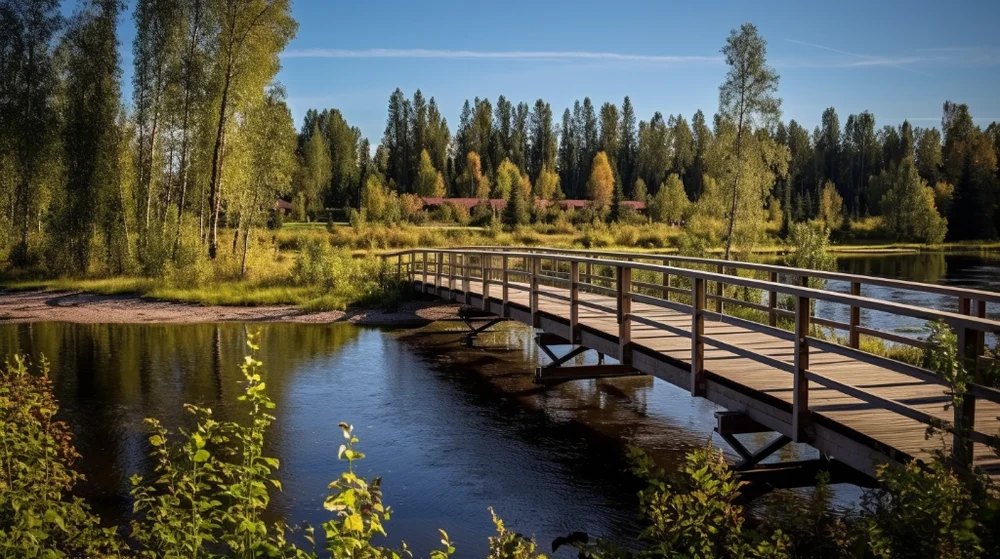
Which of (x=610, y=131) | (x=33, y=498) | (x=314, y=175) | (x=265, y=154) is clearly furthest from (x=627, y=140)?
(x=33, y=498)

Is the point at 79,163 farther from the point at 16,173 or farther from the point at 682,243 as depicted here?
the point at 682,243

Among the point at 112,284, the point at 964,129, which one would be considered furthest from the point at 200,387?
the point at 964,129

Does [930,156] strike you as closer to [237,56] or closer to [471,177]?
[471,177]

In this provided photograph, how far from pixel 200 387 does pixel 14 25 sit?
2481 centimetres

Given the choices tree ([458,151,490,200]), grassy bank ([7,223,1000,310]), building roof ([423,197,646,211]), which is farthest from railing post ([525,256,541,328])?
tree ([458,151,490,200])

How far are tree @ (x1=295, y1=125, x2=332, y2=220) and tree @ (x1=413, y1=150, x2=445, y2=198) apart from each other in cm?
965

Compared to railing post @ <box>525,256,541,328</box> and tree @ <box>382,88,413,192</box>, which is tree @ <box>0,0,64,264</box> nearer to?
railing post @ <box>525,256,541,328</box>

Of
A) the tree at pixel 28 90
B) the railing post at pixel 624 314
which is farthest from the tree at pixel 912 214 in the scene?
the railing post at pixel 624 314

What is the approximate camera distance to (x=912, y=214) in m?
68.4

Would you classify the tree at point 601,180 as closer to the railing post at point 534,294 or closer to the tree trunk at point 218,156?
the tree trunk at point 218,156

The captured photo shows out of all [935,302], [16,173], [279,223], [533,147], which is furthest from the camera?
[533,147]

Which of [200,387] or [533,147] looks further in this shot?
[533,147]

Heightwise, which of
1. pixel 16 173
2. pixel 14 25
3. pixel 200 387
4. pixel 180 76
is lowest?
pixel 200 387

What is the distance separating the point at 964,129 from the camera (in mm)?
89938
